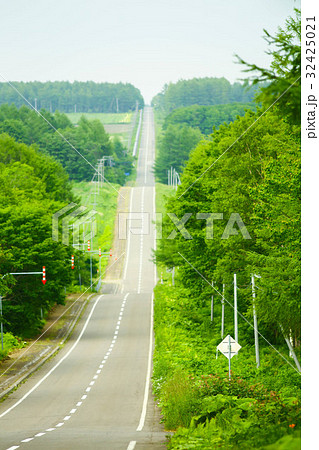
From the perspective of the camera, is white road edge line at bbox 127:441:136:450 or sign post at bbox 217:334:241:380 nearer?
white road edge line at bbox 127:441:136:450

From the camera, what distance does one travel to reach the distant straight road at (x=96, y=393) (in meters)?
19.1

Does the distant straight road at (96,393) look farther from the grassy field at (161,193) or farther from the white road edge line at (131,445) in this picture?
the grassy field at (161,193)

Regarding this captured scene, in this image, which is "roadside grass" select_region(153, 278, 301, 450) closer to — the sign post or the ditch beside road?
the sign post

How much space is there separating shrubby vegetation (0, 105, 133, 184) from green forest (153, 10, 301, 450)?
8850 centimetres

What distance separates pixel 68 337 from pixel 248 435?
42997 mm

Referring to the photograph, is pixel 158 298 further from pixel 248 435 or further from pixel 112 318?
pixel 248 435

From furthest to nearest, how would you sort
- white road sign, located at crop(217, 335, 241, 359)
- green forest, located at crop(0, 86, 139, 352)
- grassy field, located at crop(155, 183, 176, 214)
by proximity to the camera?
grassy field, located at crop(155, 183, 176, 214)
green forest, located at crop(0, 86, 139, 352)
white road sign, located at crop(217, 335, 241, 359)

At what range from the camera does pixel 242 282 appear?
38.3 metres

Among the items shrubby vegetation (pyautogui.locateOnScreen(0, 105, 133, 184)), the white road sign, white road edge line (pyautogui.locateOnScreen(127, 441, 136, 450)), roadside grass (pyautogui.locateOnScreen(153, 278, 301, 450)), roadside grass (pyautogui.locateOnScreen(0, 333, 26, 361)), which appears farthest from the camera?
shrubby vegetation (pyautogui.locateOnScreen(0, 105, 133, 184))

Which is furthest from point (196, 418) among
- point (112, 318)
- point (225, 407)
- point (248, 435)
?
point (112, 318)

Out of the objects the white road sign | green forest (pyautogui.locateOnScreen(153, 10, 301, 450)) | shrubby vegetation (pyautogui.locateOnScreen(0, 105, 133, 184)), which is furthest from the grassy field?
the white road sign

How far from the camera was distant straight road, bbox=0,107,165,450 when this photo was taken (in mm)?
19094

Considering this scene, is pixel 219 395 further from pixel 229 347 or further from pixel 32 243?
pixel 32 243
